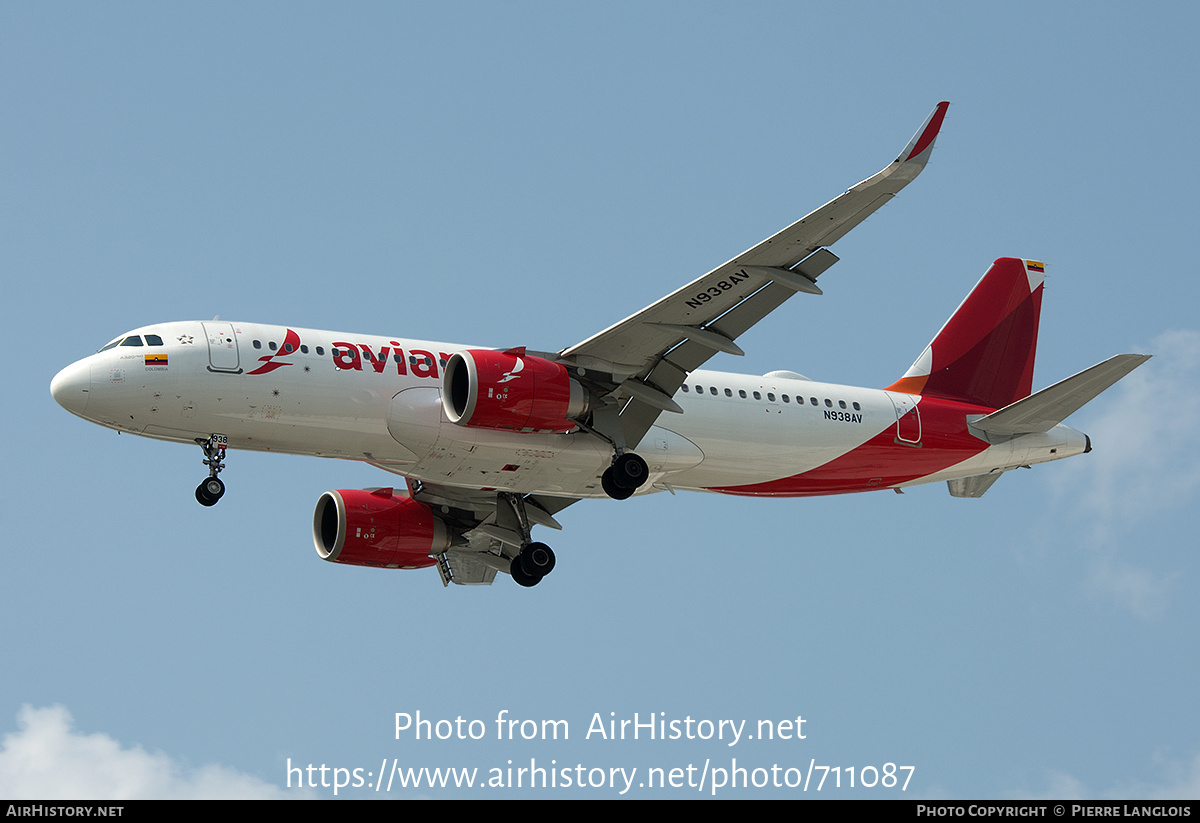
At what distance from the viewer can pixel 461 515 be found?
3756 centimetres

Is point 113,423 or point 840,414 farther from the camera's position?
point 840,414

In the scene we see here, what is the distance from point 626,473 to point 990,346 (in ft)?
41.5

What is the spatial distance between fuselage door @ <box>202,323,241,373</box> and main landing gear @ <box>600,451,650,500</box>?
26.7 feet

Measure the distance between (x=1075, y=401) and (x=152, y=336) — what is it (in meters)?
21.0

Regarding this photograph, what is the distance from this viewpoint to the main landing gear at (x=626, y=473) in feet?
105

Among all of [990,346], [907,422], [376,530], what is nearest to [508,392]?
[376,530]

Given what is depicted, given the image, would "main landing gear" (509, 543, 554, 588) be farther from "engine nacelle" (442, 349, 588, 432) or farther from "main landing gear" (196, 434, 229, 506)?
"main landing gear" (196, 434, 229, 506)

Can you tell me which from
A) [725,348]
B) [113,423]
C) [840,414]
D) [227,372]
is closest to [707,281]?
[725,348]

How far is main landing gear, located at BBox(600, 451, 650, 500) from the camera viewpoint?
31953 millimetres

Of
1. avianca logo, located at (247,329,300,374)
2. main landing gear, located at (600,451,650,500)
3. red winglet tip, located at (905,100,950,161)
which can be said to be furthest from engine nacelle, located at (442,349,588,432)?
red winglet tip, located at (905,100,950,161)

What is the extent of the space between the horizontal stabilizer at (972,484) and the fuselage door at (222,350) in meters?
18.0

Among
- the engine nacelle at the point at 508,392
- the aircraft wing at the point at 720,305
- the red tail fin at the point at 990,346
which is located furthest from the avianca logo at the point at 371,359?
the red tail fin at the point at 990,346

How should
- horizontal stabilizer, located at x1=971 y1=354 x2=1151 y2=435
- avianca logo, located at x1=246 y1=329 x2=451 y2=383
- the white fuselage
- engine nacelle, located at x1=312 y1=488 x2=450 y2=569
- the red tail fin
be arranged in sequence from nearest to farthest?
the white fuselage
avianca logo, located at x1=246 y1=329 x2=451 y2=383
horizontal stabilizer, located at x1=971 y1=354 x2=1151 y2=435
engine nacelle, located at x1=312 y1=488 x2=450 y2=569
the red tail fin

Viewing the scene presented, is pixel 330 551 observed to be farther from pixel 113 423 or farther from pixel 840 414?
pixel 840 414
